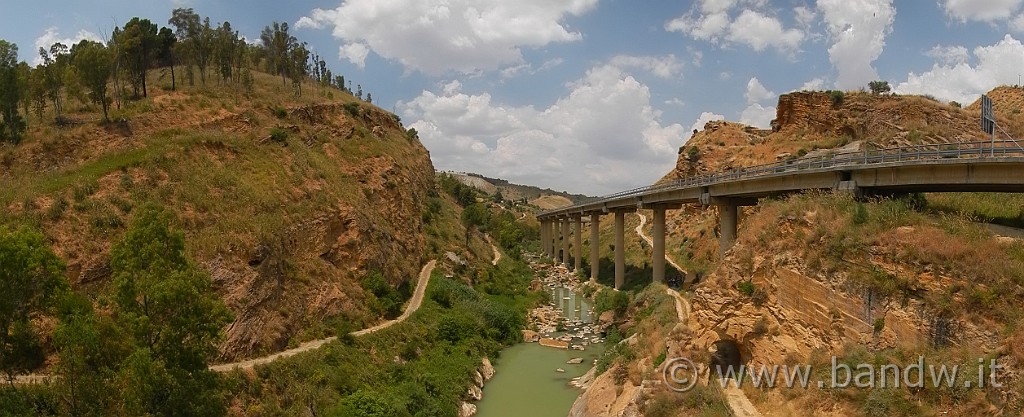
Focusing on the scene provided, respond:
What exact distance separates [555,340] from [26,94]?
44156mm

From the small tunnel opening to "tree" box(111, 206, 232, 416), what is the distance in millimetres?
17387

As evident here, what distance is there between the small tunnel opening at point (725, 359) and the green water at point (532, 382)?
864 centimetres

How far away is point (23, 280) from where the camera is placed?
1318 centimetres

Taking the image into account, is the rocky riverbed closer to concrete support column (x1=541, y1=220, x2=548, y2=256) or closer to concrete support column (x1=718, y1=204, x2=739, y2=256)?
concrete support column (x1=718, y1=204, x2=739, y2=256)

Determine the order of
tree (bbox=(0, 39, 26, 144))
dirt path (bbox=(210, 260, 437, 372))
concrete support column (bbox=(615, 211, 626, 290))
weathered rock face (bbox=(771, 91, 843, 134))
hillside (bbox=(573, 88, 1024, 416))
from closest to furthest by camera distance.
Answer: hillside (bbox=(573, 88, 1024, 416))
dirt path (bbox=(210, 260, 437, 372))
tree (bbox=(0, 39, 26, 144))
concrete support column (bbox=(615, 211, 626, 290))
weathered rock face (bbox=(771, 91, 843, 134))

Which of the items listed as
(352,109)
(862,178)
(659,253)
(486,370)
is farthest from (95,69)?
(862,178)

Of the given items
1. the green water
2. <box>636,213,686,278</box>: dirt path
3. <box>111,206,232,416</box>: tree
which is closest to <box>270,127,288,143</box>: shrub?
the green water

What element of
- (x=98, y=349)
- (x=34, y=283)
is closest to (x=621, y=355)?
(x=98, y=349)

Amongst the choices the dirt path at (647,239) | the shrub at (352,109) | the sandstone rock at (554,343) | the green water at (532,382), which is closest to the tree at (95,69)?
the shrub at (352,109)

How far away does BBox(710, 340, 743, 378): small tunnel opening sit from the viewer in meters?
18.5

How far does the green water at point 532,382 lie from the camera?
25.5 metres

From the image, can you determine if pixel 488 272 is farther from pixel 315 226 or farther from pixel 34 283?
pixel 34 283

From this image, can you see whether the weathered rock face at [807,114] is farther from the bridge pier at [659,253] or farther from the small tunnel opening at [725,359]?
the small tunnel opening at [725,359]

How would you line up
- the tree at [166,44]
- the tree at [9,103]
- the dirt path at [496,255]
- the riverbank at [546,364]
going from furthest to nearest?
the dirt path at [496,255], the tree at [166,44], the tree at [9,103], the riverbank at [546,364]
